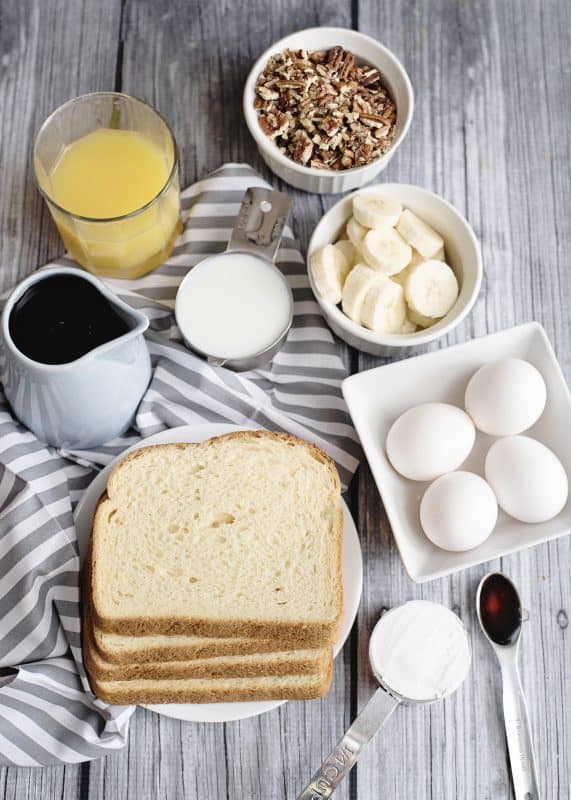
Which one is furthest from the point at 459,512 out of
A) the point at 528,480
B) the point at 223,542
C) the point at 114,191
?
the point at 114,191

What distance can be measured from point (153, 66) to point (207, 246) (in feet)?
1.08

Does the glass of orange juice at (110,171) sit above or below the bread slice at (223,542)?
above

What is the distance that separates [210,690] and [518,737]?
0.43 metres

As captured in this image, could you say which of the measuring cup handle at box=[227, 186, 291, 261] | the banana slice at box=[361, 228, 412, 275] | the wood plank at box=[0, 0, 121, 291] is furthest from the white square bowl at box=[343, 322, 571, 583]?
the wood plank at box=[0, 0, 121, 291]

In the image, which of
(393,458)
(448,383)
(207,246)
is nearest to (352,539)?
(393,458)

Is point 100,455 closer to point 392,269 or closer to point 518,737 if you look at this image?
point 392,269

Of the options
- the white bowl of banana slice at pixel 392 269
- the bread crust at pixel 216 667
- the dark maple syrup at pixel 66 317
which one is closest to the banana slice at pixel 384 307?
the white bowl of banana slice at pixel 392 269

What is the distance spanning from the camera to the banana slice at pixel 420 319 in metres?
1.32

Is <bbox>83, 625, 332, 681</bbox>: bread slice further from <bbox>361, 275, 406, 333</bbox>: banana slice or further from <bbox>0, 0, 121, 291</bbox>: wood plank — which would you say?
<bbox>0, 0, 121, 291</bbox>: wood plank

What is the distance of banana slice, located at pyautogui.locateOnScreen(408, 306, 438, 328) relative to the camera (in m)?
1.32

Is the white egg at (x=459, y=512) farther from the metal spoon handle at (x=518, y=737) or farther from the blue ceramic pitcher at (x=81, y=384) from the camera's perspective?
the blue ceramic pitcher at (x=81, y=384)

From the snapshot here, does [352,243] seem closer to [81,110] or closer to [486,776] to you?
[81,110]

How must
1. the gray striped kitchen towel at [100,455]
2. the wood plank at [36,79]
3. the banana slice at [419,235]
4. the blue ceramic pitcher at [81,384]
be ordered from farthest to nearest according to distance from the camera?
the wood plank at [36,79] → the banana slice at [419,235] → the gray striped kitchen towel at [100,455] → the blue ceramic pitcher at [81,384]

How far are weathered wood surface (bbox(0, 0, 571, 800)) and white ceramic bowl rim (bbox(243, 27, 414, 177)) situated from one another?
0.10 meters
